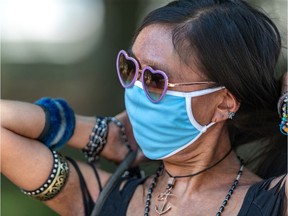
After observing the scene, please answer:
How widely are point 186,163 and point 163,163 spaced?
8.3 inches

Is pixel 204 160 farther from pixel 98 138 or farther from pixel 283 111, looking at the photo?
pixel 98 138

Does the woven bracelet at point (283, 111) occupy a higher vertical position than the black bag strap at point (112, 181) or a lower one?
higher

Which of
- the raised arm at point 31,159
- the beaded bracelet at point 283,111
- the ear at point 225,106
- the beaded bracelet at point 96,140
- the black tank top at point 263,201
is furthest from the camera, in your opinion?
the beaded bracelet at point 96,140

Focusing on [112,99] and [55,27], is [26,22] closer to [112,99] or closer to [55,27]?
[55,27]

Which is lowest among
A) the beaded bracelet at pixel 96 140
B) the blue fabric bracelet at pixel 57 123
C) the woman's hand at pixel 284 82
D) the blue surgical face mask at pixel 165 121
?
the beaded bracelet at pixel 96 140

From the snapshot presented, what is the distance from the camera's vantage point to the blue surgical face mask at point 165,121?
2.71 m

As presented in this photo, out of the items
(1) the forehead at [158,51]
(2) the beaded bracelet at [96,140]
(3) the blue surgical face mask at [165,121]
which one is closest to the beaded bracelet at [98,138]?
(2) the beaded bracelet at [96,140]

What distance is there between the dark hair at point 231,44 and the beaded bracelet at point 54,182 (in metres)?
0.69

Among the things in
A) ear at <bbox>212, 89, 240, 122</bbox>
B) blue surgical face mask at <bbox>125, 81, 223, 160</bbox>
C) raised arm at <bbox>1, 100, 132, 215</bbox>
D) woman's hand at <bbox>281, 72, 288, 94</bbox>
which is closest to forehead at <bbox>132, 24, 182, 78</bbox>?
blue surgical face mask at <bbox>125, 81, 223, 160</bbox>

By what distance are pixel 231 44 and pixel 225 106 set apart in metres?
0.27

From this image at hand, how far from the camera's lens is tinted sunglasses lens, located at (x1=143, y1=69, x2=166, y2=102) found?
8.85ft

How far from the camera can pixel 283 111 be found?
106 inches

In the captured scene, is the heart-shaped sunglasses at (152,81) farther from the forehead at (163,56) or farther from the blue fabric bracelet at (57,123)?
the blue fabric bracelet at (57,123)

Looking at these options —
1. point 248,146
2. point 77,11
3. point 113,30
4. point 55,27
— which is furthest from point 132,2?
point 248,146
